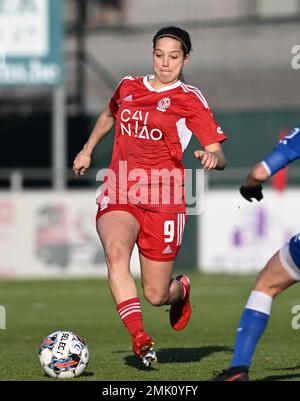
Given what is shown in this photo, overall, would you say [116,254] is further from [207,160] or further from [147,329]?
[147,329]

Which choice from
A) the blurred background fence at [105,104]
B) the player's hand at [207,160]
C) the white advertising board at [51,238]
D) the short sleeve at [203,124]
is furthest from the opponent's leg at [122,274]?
the white advertising board at [51,238]

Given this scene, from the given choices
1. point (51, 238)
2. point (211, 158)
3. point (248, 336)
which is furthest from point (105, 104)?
point (248, 336)

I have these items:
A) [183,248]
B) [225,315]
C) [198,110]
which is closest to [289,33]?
[183,248]

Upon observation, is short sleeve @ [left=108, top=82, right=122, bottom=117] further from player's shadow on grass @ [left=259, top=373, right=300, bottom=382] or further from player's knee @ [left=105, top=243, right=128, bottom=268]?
player's shadow on grass @ [left=259, top=373, right=300, bottom=382]

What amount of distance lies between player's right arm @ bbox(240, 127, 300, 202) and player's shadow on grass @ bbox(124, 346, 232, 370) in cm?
225

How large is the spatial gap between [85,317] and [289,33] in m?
15.1

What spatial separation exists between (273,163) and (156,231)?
7.53ft

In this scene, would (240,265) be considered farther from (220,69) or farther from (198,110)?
(198,110)

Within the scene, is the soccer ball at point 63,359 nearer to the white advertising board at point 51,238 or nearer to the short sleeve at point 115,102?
the short sleeve at point 115,102

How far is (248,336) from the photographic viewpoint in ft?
23.9

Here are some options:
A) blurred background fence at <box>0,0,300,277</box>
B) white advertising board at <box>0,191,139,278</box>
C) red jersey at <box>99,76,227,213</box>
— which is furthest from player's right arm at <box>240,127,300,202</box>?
white advertising board at <box>0,191,139,278</box>

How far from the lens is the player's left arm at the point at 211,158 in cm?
790

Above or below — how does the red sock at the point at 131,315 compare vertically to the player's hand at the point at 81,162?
below
